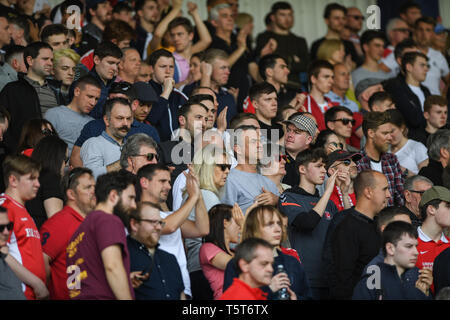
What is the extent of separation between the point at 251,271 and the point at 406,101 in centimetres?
568

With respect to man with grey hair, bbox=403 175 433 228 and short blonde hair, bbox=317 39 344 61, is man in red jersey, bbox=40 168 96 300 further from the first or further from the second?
short blonde hair, bbox=317 39 344 61

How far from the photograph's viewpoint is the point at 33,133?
7.14 m

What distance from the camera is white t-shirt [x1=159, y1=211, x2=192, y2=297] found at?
6.19m

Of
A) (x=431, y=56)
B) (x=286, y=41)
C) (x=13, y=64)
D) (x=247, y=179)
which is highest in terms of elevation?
(x=286, y=41)

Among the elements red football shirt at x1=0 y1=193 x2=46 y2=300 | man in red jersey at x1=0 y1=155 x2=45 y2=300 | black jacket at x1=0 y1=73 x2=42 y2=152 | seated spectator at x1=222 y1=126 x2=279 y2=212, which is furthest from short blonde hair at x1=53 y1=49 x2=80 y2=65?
red football shirt at x1=0 y1=193 x2=46 y2=300

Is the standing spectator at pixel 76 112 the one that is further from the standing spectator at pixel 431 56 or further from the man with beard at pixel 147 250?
the standing spectator at pixel 431 56

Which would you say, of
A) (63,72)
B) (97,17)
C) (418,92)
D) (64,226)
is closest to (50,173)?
(64,226)

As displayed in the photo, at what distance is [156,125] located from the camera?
8930mm

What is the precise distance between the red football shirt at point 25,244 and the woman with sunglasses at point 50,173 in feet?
2.24

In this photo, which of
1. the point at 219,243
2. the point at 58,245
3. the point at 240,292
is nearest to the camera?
the point at 240,292

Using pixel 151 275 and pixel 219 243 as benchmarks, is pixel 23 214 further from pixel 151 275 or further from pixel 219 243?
pixel 219 243

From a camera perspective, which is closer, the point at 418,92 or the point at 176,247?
the point at 176,247
